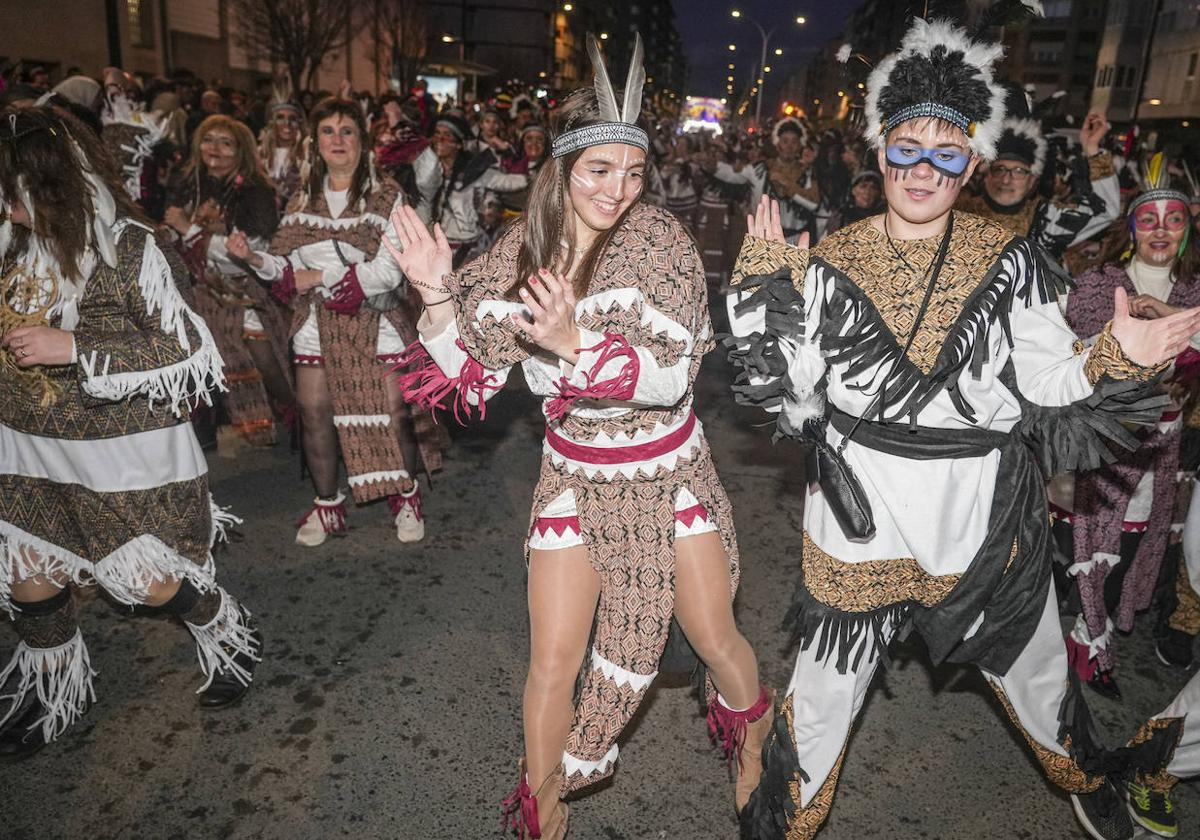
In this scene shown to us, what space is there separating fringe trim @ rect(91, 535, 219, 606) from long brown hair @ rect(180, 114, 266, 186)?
9.92ft

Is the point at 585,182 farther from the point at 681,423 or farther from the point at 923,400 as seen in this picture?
the point at 923,400

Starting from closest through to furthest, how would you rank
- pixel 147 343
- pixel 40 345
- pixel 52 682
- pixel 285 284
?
pixel 40 345
pixel 147 343
pixel 52 682
pixel 285 284

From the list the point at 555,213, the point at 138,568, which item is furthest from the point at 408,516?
the point at 555,213

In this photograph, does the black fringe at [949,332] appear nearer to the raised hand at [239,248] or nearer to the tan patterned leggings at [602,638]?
the tan patterned leggings at [602,638]

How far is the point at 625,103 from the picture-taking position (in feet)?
7.95

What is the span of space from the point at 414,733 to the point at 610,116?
2348mm

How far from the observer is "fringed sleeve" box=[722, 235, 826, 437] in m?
2.30

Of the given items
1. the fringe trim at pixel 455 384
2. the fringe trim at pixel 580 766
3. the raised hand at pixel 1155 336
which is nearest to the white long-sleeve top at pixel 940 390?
the raised hand at pixel 1155 336

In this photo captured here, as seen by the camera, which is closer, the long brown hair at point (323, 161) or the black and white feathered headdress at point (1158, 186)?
the black and white feathered headdress at point (1158, 186)

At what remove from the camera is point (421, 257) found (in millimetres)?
2402

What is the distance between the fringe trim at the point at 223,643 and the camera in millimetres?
3311

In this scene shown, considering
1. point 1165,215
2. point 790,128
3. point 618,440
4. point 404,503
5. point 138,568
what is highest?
point 790,128

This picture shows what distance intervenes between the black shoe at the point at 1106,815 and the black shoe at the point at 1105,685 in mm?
919

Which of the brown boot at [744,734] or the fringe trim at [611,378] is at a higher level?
the fringe trim at [611,378]
